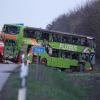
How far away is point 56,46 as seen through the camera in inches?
2073

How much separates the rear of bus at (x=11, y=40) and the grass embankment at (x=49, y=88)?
12.8m

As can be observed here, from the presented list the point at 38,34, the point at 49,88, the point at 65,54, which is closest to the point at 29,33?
→ the point at 38,34

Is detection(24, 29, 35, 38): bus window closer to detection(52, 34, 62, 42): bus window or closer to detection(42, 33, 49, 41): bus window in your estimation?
detection(42, 33, 49, 41): bus window

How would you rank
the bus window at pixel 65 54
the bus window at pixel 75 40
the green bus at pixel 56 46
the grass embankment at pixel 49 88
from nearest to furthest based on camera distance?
the grass embankment at pixel 49 88 < the green bus at pixel 56 46 < the bus window at pixel 65 54 < the bus window at pixel 75 40

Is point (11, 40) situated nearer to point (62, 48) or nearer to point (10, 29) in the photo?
point (10, 29)

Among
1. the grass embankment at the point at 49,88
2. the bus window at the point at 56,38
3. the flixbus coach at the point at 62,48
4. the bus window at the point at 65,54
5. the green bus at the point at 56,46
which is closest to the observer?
the grass embankment at the point at 49,88

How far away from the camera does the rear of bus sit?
168 feet

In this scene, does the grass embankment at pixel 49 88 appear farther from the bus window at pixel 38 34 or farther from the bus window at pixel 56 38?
the bus window at pixel 56 38

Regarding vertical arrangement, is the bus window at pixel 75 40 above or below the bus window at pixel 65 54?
above

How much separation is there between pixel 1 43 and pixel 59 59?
262 inches

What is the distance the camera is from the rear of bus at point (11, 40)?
5122 cm

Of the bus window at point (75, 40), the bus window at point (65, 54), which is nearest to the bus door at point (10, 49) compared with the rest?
the bus window at point (65, 54)

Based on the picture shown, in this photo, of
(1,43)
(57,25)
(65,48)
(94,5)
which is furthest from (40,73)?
(57,25)

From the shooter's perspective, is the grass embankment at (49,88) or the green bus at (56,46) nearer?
the grass embankment at (49,88)
